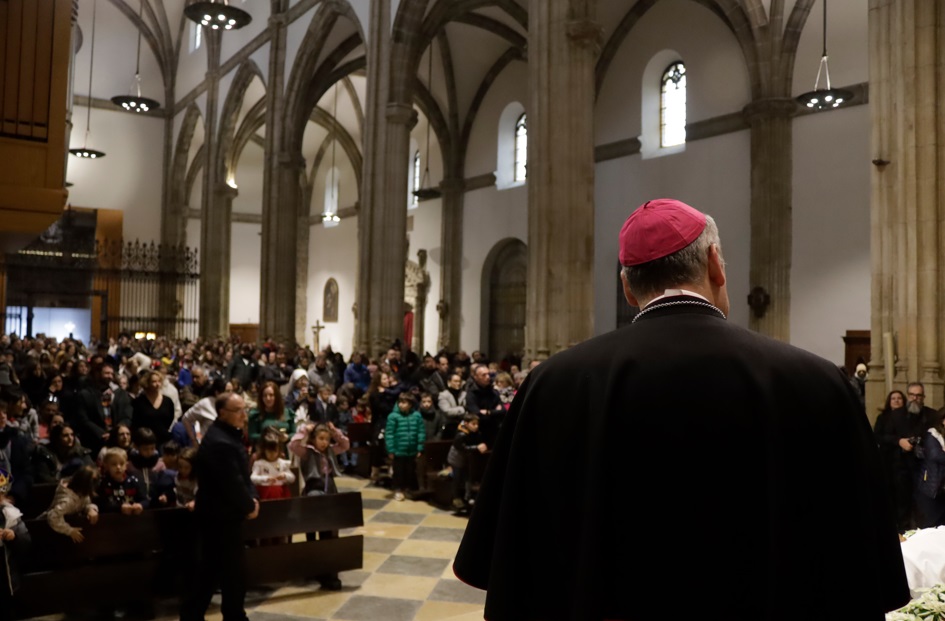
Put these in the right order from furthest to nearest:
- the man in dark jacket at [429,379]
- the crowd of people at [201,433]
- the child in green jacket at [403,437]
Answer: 1. the man in dark jacket at [429,379]
2. the child in green jacket at [403,437]
3. the crowd of people at [201,433]

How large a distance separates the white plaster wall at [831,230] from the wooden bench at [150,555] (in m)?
12.2

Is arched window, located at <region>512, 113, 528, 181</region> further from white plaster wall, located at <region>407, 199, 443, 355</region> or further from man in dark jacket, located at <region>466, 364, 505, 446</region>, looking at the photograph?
man in dark jacket, located at <region>466, 364, 505, 446</region>

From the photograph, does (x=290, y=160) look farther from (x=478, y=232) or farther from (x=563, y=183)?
(x=563, y=183)

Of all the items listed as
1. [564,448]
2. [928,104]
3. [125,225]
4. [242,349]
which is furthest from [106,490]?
[125,225]

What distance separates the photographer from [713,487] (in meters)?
1.59

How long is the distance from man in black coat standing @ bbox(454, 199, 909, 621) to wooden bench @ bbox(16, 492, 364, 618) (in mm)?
4827

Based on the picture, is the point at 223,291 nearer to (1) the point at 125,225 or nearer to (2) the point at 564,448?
(1) the point at 125,225

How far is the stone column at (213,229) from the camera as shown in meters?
28.4

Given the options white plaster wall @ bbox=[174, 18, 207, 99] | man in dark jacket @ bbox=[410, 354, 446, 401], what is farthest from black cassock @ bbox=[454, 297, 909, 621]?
white plaster wall @ bbox=[174, 18, 207, 99]

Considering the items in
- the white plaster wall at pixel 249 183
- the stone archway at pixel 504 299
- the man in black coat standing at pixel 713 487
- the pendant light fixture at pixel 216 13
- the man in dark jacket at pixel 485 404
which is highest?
the white plaster wall at pixel 249 183

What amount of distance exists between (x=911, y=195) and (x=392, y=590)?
21.3 ft

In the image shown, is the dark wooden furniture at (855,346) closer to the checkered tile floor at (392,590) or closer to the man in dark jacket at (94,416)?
the checkered tile floor at (392,590)

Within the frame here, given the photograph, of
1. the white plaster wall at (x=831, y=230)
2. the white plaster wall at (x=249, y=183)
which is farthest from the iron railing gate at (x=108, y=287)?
the white plaster wall at (x=831, y=230)

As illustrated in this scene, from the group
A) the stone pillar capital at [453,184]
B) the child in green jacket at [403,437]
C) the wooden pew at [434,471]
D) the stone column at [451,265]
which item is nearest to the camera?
the wooden pew at [434,471]
